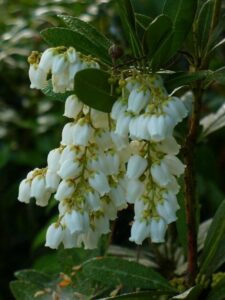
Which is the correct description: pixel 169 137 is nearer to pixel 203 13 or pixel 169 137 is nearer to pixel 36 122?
pixel 203 13

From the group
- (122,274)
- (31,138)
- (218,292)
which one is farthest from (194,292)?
(31,138)

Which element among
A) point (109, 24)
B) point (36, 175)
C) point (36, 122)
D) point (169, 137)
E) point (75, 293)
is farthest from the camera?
point (36, 122)

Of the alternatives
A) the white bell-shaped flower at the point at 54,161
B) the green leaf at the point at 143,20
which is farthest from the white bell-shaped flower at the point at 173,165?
the green leaf at the point at 143,20

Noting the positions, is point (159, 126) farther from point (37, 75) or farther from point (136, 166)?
point (37, 75)

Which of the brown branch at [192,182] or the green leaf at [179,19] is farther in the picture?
the brown branch at [192,182]

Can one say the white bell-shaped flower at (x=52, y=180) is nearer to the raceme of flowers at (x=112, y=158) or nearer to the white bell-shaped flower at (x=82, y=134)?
the raceme of flowers at (x=112, y=158)

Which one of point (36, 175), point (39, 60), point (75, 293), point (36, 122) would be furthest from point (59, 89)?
point (36, 122)
